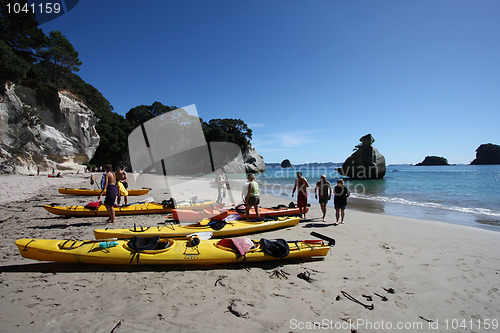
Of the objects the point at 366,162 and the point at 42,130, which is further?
the point at 366,162

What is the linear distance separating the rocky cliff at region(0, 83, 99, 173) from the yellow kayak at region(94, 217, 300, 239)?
741 inches

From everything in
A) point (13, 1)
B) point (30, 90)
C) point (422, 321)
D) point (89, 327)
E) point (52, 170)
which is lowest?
point (422, 321)

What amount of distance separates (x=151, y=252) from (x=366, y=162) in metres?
36.8

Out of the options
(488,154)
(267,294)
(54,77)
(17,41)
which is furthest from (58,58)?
(488,154)

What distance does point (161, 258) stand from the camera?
3.55 m

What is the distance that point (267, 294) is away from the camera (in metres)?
3.01

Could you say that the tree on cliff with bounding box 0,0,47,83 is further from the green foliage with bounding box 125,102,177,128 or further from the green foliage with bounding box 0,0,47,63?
the green foliage with bounding box 125,102,177,128

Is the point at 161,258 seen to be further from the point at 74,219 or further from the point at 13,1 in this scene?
the point at 13,1

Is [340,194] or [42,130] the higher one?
[42,130]

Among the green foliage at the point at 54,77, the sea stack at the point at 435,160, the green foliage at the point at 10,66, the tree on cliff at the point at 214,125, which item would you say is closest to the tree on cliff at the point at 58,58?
the green foliage at the point at 54,77

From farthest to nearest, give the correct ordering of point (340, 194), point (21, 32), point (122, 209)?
point (21, 32) → point (122, 209) → point (340, 194)

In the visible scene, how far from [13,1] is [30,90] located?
7.17 metres

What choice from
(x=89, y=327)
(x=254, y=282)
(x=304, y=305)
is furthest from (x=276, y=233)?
(x=89, y=327)

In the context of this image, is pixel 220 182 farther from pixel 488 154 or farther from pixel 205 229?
pixel 488 154
